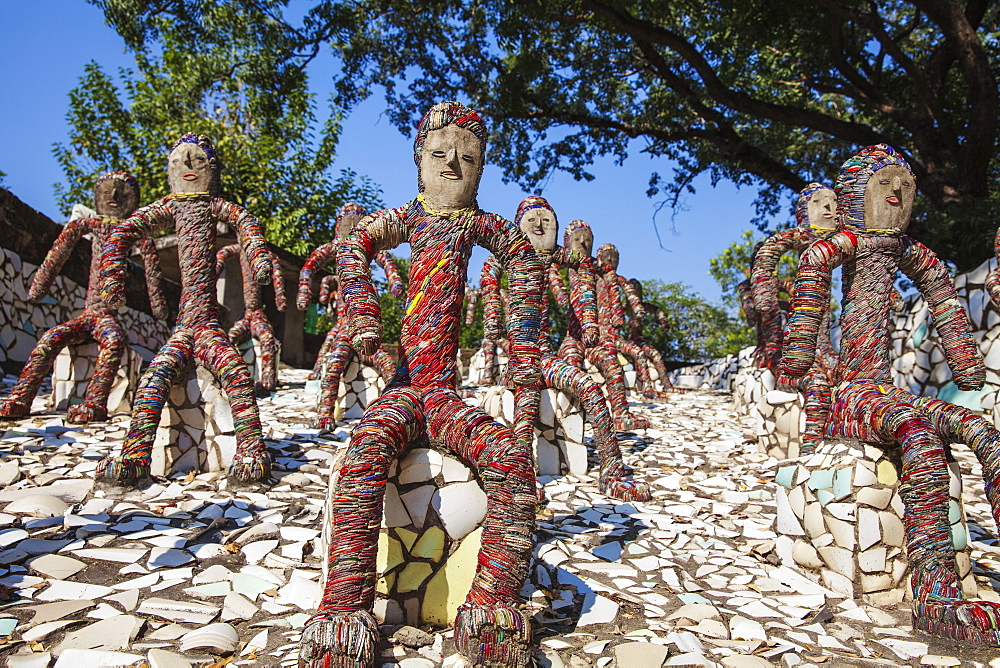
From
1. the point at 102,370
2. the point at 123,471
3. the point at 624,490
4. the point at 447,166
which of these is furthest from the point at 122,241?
the point at 624,490

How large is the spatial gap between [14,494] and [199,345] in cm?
146

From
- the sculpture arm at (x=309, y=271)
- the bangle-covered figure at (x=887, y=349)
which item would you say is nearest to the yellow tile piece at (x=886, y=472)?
the bangle-covered figure at (x=887, y=349)

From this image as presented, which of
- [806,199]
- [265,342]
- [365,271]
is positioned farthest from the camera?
[265,342]

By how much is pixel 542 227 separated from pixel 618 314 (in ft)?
8.59

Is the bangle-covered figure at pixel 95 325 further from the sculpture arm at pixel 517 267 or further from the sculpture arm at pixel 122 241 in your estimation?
the sculpture arm at pixel 517 267

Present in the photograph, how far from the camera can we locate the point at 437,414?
292 cm

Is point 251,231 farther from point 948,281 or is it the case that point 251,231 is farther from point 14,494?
point 948,281

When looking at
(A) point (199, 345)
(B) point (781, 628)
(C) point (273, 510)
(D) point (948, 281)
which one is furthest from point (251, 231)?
(D) point (948, 281)

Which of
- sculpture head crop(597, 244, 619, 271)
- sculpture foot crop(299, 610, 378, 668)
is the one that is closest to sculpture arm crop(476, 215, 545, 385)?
sculpture foot crop(299, 610, 378, 668)

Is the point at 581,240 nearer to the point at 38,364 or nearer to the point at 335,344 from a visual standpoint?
the point at 335,344

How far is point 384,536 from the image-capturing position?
9.50ft

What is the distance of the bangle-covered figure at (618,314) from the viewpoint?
8.22 meters

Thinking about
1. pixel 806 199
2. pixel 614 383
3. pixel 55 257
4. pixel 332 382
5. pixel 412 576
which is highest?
pixel 806 199

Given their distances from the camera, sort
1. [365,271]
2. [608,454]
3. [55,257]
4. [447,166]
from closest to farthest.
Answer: [365,271] → [447,166] → [608,454] → [55,257]
